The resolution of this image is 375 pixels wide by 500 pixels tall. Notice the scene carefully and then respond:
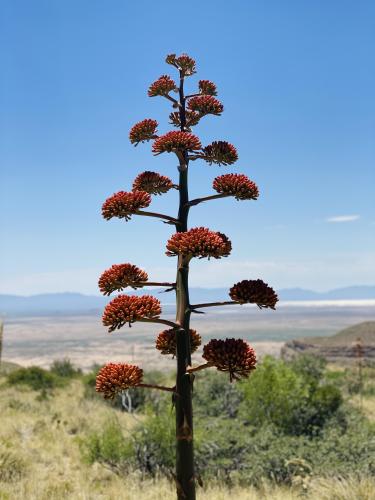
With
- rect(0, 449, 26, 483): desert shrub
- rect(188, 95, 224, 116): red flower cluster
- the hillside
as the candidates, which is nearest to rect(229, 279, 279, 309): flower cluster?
rect(188, 95, 224, 116): red flower cluster

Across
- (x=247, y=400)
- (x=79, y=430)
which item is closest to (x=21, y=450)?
(x=79, y=430)

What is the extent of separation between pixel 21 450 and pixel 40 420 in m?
4.09

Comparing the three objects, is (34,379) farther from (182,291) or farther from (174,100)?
(182,291)

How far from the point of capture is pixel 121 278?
3.75m

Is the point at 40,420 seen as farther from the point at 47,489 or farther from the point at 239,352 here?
the point at 239,352

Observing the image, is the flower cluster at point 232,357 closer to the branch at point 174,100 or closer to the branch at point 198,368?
the branch at point 198,368

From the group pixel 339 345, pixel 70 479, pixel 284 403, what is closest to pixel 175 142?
pixel 70 479

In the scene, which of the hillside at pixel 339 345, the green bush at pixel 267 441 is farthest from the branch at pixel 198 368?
the hillside at pixel 339 345

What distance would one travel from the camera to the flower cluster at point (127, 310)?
11.4 ft

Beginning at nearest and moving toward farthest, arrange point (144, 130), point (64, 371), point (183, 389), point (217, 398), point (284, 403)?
point (183, 389), point (144, 130), point (284, 403), point (217, 398), point (64, 371)

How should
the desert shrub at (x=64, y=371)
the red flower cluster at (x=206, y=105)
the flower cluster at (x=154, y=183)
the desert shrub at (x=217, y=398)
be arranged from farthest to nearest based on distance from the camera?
the desert shrub at (x=64, y=371), the desert shrub at (x=217, y=398), the red flower cluster at (x=206, y=105), the flower cluster at (x=154, y=183)

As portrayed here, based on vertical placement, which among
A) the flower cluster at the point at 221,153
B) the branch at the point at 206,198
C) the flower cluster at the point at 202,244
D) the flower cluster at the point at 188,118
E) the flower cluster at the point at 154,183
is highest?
the flower cluster at the point at 188,118

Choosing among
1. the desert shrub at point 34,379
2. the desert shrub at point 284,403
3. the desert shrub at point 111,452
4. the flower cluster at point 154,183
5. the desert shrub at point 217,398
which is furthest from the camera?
the desert shrub at point 34,379

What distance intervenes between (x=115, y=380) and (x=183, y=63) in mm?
2818
